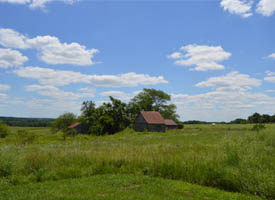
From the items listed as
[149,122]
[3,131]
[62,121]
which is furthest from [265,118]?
[3,131]

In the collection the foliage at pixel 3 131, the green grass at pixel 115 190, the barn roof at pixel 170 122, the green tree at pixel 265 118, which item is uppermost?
the green tree at pixel 265 118

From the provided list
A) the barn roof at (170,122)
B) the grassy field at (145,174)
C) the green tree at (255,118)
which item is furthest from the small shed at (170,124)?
the grassy field at (145,174)

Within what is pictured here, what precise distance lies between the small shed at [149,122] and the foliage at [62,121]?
34.8 meters

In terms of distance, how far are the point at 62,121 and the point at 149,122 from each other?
4095 cm

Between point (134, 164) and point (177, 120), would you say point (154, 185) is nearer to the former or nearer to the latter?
point (134, 164)

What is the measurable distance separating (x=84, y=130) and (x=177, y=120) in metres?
34.7

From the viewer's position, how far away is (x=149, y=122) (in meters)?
56.5

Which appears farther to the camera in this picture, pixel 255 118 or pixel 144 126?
pixel 255 118

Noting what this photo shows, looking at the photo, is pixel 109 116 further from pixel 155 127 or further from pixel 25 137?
pixel 25 137

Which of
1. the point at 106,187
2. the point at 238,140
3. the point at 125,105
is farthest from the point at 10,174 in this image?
the point at 125,105

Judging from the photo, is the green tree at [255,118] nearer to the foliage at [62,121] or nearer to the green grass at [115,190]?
the foliage at [62,121]

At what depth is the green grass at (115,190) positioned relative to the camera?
23.5 ft

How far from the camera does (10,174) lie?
9.99 meters

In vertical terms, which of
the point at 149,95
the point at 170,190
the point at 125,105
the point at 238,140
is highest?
the point at 149,95
